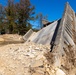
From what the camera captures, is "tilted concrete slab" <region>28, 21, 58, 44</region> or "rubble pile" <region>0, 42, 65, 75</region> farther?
"tilted concrete slab" <region>28, 21, 58, 44</region>

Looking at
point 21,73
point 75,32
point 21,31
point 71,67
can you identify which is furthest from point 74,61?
point 21,31

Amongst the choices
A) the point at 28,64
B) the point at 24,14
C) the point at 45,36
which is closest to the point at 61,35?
the point at 28,64

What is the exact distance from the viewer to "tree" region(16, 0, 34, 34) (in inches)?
1117

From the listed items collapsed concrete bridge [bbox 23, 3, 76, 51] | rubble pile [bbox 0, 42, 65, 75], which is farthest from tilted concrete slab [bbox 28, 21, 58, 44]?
rubble pile [bbox 0, 42, 65, 75]

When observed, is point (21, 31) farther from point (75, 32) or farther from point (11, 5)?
point (75, 32)

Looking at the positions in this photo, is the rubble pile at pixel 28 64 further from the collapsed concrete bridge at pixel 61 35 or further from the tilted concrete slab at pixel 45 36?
the tilted concrete slab at pixel 45 36

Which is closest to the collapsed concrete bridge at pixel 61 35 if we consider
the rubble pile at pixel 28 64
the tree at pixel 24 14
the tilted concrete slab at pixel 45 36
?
the tilted concrete slab at pixel 45 36

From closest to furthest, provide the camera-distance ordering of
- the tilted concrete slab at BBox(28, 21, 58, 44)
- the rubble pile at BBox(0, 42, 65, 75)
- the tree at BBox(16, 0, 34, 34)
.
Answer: the rubble pile at BBox(0, 42, 65, 75), the tilted concrete slab at BBox(28, 21, 58, 44), the tree at BBox(16, 0, 34, 34)

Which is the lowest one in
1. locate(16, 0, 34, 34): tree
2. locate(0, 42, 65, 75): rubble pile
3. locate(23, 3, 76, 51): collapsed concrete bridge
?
locate(0, 42, 65, 75): rubble pile

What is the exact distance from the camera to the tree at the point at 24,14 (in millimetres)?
28359

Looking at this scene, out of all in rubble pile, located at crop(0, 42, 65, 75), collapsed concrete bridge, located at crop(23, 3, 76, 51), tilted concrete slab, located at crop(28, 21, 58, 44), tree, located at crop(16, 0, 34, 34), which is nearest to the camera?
rubble pile, located at crop(0, 42, 65, 75)

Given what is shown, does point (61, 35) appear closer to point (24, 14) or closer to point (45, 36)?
point (45, 36)

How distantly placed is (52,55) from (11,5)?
87.4ft

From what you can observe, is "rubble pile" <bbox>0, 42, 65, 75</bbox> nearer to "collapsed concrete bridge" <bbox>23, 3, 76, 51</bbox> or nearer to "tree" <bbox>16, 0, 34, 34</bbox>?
"collapsed concrete bridge" <bbox>23, 3, 76, 51</bbox>
